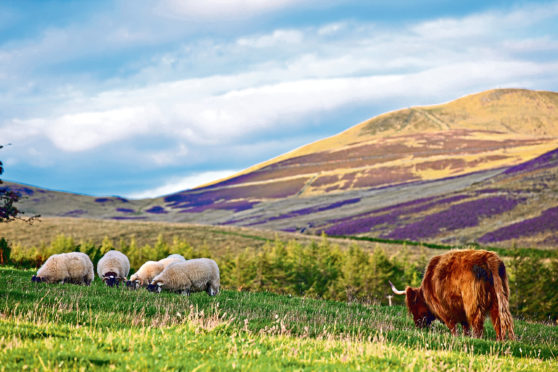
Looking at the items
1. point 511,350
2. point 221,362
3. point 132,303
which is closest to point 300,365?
point 221,362

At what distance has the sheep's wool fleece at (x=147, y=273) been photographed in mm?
22047

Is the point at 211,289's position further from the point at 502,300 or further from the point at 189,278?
the point at 502,300

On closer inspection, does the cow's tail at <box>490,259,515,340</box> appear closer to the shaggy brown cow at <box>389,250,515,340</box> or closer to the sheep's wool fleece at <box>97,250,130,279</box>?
the shaggy brown cow at <box>389,250,515,340</box>

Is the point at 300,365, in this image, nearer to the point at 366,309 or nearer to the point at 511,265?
the point at 366,309

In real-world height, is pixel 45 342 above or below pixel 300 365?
above

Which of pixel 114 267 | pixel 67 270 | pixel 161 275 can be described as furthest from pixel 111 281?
pixel 114 267

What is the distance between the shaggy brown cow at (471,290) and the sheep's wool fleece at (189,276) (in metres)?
9.09

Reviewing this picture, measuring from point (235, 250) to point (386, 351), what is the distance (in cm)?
6852

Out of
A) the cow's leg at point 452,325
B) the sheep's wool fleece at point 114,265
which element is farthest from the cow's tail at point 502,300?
the sheep's wool fleece at point 114,265

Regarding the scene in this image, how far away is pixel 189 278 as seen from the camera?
19688 mm

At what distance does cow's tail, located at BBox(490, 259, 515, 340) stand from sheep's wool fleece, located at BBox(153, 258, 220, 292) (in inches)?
437

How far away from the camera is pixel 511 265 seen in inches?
2096

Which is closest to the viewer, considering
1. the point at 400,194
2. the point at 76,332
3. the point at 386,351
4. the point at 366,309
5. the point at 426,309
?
the point at 76,332

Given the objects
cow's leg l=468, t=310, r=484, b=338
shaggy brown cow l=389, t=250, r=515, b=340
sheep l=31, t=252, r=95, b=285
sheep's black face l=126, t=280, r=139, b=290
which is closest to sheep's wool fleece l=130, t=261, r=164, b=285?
sheep's black face l=126, t=280, r=139, b=290
